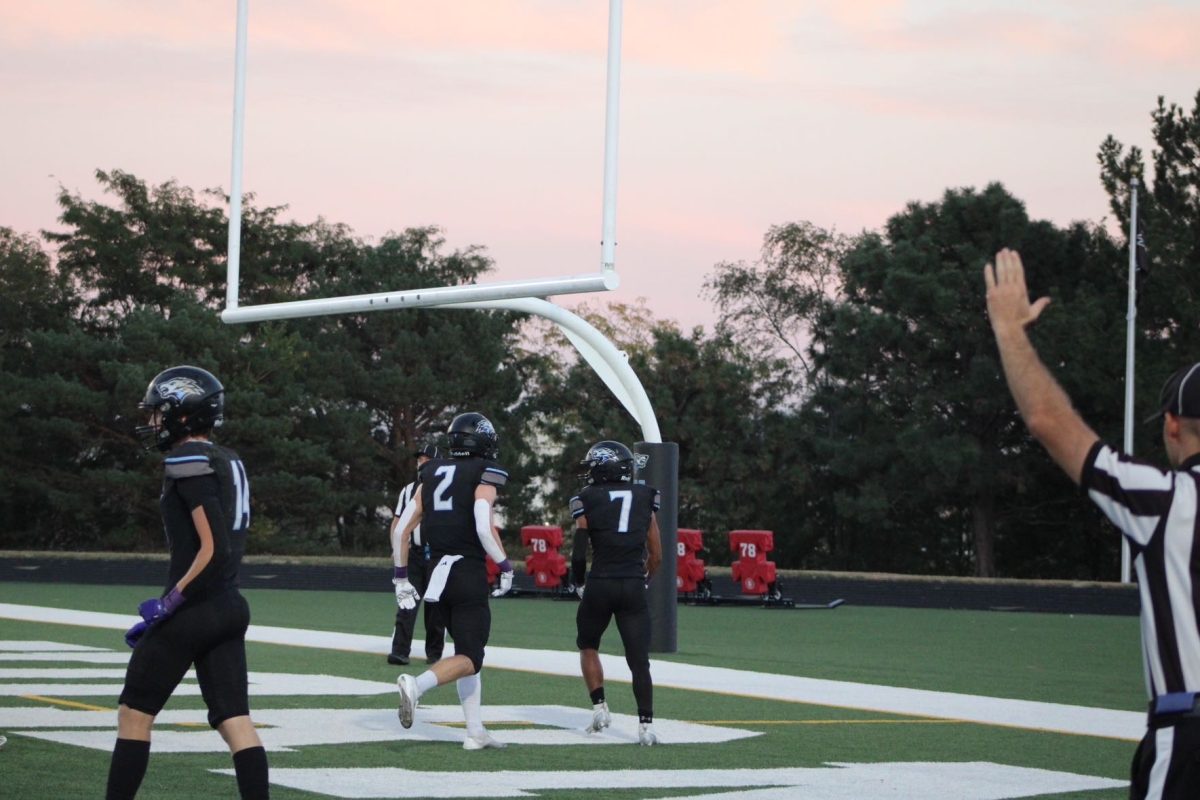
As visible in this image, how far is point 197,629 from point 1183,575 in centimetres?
366

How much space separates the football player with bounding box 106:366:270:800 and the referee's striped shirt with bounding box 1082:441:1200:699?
3.42m

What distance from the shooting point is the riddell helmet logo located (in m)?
6.67

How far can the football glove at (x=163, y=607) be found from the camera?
6.40m

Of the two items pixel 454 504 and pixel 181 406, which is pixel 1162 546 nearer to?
pixel 181 406

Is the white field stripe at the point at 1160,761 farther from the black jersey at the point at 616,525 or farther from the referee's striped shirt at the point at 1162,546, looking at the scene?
the black jersey at the point at 616,525

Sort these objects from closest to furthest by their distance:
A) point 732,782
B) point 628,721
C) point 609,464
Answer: point 732,782 < point 609,464 < point 628,721

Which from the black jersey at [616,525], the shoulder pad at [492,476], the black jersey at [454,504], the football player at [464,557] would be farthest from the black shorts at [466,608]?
the black jersey at [616,525]

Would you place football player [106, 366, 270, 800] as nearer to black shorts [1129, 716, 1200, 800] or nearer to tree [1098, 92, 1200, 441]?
black shorts [1129, 716, 1200, 800]

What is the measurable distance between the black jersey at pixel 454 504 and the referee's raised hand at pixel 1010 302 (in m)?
6.19

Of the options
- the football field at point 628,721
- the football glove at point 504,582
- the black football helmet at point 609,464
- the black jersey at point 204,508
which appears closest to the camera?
the black jersey at point 204,508

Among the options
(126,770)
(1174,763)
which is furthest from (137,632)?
(1174,763)

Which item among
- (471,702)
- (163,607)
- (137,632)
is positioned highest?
(163,607)

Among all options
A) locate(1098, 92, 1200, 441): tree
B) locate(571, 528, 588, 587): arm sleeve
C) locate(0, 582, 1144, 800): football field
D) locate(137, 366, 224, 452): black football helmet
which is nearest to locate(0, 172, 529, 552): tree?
locate(1098, 92, 1200, 441): tree

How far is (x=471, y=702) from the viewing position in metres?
10.1
